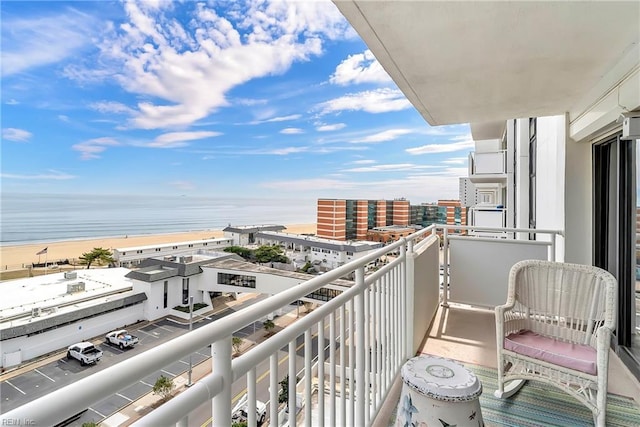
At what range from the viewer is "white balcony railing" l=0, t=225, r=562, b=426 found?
1.59 ft

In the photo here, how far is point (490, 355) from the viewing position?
2.61 metres

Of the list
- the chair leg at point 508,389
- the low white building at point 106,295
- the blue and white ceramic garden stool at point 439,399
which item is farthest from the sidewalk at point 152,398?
the chair leg at point 508,389

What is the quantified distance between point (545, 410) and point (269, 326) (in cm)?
196

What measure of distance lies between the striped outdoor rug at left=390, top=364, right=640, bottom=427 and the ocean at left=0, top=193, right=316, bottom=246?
4125mm

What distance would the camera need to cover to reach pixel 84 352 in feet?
5.15

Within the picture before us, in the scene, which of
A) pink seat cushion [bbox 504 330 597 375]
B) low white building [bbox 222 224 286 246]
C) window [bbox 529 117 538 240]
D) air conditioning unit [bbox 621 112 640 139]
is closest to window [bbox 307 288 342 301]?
pink seat cushion [bbox 504 330 597 375]

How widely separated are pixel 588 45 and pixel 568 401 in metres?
2.08

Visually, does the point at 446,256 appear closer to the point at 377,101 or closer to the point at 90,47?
the point at 90,47

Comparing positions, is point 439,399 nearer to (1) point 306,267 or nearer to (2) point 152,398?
(2) point 152,398

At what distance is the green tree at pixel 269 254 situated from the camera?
3508 mm

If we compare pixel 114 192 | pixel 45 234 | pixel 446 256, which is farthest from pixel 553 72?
pixel 114 192

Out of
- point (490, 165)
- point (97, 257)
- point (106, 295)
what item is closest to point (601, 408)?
point (106, 295)

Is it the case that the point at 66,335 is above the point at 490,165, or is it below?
below

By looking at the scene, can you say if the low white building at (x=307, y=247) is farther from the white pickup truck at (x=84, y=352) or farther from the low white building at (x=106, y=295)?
the white pickup truck at (x=84, y=352)
